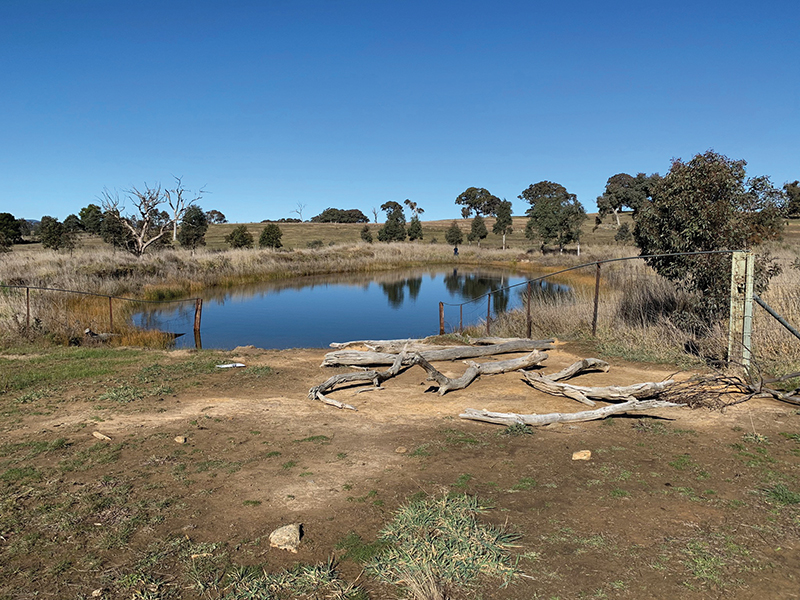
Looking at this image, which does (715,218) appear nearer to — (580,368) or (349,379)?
(580,368)

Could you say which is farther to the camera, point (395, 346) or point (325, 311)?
point (325, 311)

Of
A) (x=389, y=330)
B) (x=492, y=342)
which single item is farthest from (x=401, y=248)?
(x=492, y=342)

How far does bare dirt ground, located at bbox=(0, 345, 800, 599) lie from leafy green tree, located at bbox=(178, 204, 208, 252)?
44127 millimetres

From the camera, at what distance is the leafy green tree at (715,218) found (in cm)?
946

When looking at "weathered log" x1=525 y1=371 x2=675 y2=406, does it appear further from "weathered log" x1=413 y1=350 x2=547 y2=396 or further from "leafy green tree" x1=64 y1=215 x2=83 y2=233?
"leafy green tree" x1=64 y1=215 x2=83 y2=233

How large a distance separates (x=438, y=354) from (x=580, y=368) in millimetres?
2713

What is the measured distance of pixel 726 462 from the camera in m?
5.12

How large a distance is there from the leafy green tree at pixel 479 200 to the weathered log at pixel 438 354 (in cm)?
9755

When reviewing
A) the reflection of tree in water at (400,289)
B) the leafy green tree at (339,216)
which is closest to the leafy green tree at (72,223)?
the reflection of tree in water at (400,289)

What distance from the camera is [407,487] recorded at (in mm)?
4750

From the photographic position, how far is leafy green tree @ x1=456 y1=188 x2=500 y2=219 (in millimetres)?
107188

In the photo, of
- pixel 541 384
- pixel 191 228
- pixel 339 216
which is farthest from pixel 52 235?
pixel 339 216

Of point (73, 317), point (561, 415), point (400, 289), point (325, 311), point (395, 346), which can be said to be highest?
point (73, 317)

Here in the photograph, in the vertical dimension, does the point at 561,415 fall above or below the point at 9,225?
below
